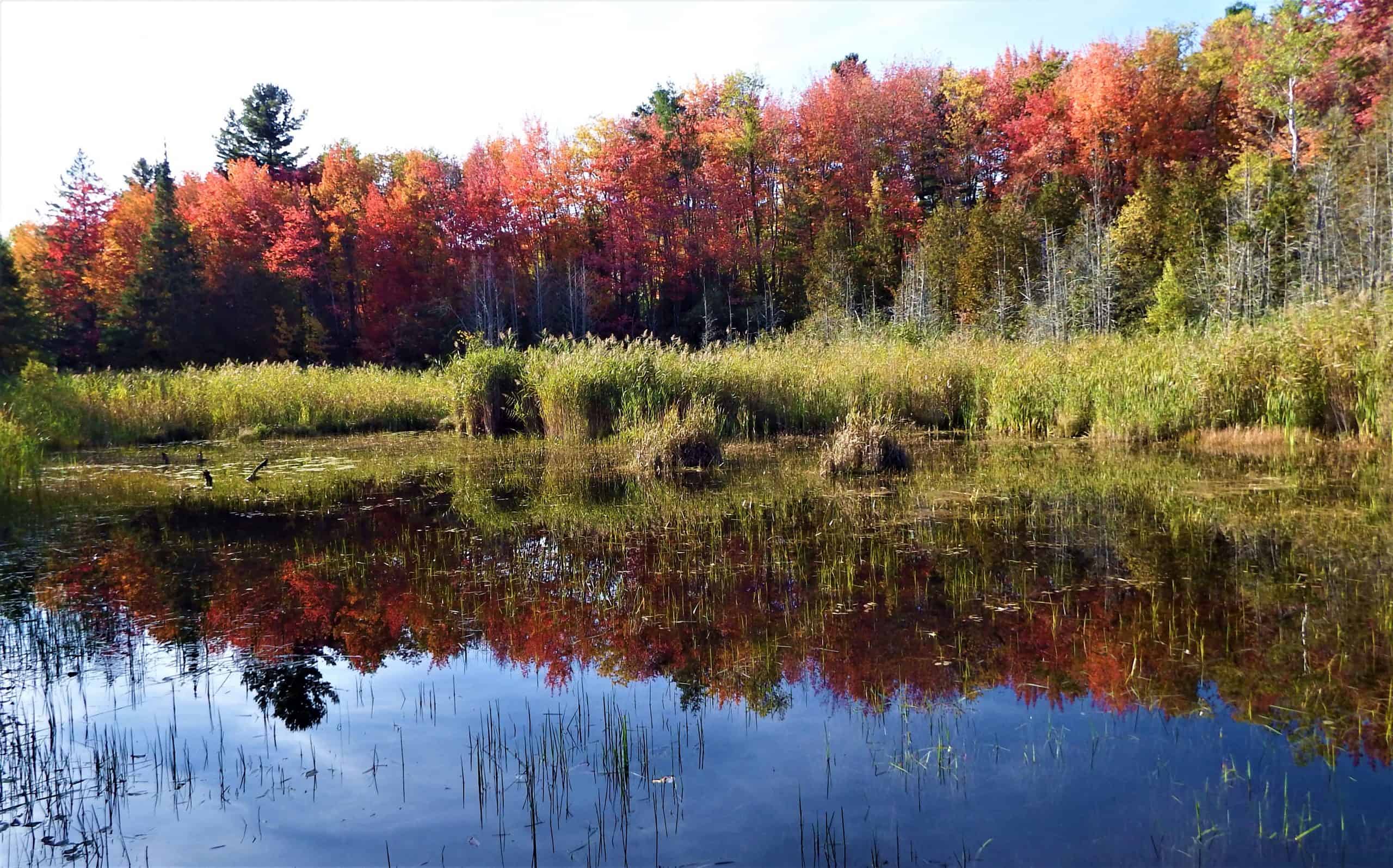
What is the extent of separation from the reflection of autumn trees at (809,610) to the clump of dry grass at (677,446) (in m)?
3.72

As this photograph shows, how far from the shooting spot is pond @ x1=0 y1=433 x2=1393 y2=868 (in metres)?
3.16

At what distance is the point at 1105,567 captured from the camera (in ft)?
20.1

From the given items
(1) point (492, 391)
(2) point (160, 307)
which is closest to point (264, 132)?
(2) point (160, 307)

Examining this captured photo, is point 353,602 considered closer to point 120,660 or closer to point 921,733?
point 120,660

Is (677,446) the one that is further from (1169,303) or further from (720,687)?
(1169,303)

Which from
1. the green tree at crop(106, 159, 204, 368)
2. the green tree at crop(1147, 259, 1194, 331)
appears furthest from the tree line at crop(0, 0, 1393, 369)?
the green tree at crop(1147, 259, 1194, 331)

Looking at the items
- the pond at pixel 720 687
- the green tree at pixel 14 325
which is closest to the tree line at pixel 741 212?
the green tree at pixel 14 325

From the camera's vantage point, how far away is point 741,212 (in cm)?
3797

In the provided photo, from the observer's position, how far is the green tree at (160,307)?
31328mm

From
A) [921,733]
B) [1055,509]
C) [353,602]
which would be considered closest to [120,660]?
[353,602]

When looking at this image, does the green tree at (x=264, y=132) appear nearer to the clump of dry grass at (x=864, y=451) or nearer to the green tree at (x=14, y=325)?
the green tree at (x=14, y=325)

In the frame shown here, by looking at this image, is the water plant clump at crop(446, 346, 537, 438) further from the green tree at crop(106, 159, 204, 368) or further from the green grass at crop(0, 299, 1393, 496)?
the green tree at crop(106, 159, 204, 368)

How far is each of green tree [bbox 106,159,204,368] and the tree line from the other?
89mm

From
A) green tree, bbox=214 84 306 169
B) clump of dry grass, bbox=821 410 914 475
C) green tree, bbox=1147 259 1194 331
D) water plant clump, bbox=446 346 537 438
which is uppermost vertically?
green tree, bbox=214 84 306 169
